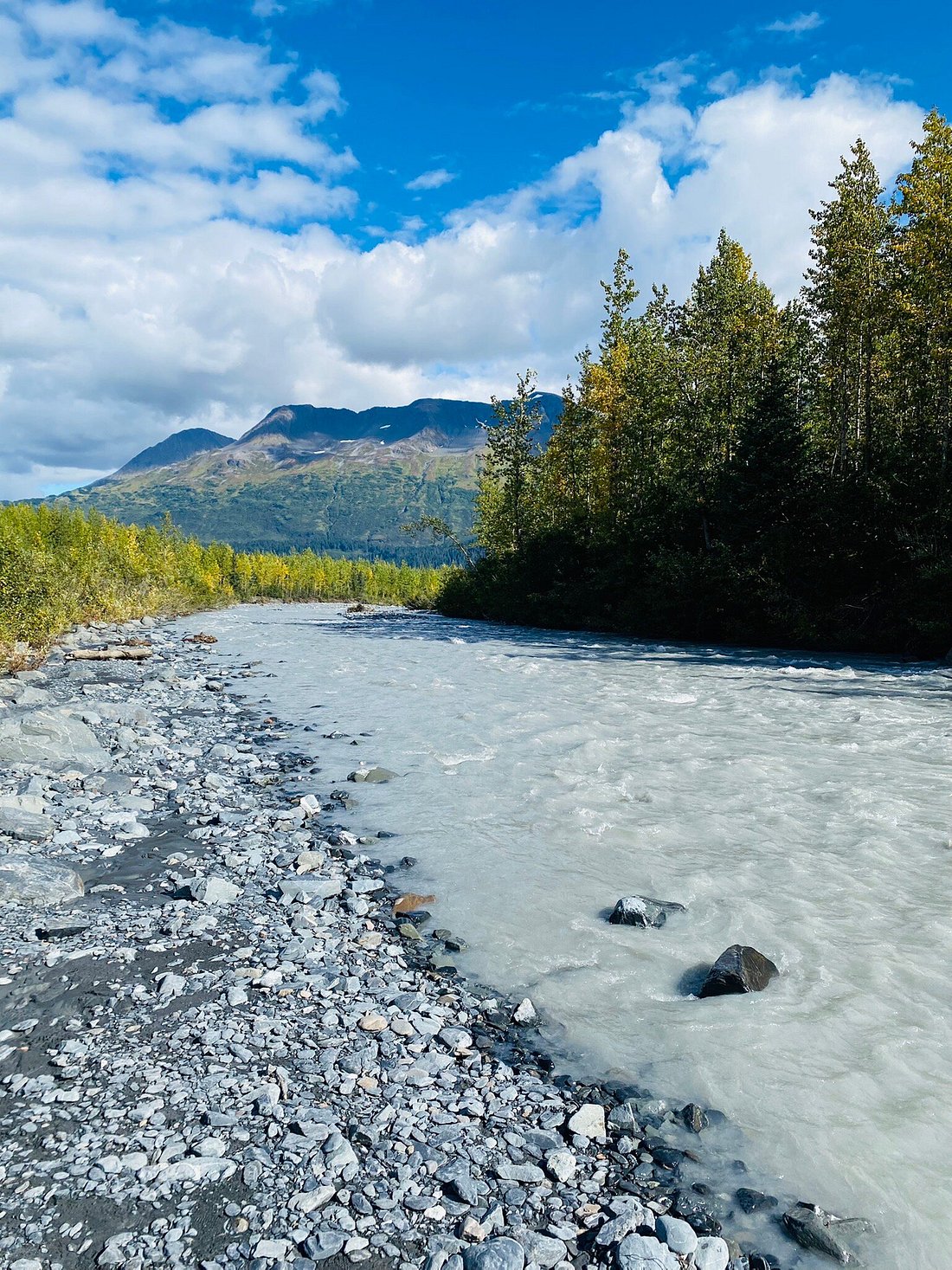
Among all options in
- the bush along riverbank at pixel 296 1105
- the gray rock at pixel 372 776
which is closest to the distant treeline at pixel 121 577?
the gray rock at pixel 372 776

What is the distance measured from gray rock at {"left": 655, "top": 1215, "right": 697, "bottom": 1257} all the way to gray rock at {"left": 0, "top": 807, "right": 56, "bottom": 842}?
23.6 ft

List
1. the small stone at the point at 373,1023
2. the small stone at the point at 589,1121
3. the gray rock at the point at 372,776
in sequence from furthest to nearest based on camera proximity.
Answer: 1. the gray rock at the point at 372,776
2. the small stone at the point at 373,1023
3. the small stone at the point at 589,1121

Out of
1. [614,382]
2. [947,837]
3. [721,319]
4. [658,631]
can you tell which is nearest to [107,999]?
[947,837]

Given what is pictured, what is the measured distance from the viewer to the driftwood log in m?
24.5

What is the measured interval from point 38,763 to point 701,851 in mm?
9211

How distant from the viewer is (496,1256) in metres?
3.00

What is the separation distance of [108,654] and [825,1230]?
86.8 feet

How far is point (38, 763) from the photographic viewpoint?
1013cm

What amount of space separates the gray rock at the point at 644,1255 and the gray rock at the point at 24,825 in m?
7.12

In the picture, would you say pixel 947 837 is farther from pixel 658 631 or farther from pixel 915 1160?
pixel 658 631

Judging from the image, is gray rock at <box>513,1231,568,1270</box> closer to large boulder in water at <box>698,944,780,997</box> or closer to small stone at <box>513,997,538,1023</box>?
small stone at <box>513,997,538,1023</box>

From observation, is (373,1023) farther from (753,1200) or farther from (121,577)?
(121,577)

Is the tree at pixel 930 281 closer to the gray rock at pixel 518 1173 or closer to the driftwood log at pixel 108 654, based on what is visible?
the gray rock at pixel 518 1173

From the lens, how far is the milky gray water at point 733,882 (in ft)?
12.8
